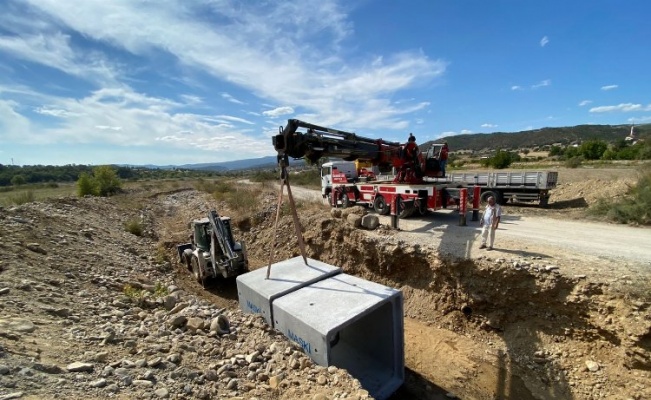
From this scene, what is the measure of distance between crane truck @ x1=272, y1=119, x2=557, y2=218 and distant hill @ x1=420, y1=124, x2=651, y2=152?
94.7m

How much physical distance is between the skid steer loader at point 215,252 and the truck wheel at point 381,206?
7035 mm

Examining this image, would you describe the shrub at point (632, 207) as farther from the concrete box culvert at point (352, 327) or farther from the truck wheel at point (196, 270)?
the truck wheel at point (196, 270)

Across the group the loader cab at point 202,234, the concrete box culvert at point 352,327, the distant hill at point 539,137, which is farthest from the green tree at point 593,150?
the distant hill at point 539,137

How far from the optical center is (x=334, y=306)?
5.57 meters

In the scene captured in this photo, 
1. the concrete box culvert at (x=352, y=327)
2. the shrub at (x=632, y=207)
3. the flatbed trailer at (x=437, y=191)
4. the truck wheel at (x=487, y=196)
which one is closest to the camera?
the concrete box culvert at (x=352, y=327)

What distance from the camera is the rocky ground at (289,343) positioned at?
12.9 ft

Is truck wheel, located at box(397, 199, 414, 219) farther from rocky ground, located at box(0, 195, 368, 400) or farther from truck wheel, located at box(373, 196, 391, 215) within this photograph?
rocky ground, located at box(0, 195, 368, 400)

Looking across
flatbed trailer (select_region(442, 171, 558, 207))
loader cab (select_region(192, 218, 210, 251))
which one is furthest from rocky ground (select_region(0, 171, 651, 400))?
flatbed trailer (select_region(442, 171, 558, 207))

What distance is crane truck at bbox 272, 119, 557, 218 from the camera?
7.44m

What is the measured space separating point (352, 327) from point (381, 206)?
8.48 m

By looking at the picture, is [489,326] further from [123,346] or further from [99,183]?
[99,183]

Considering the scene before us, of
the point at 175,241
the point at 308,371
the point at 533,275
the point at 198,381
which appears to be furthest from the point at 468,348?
the point at 175,241

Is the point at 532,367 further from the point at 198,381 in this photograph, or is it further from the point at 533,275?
the point at 198,381

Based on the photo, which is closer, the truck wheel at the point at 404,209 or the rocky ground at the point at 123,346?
the rocky ground at the point at 123,346
